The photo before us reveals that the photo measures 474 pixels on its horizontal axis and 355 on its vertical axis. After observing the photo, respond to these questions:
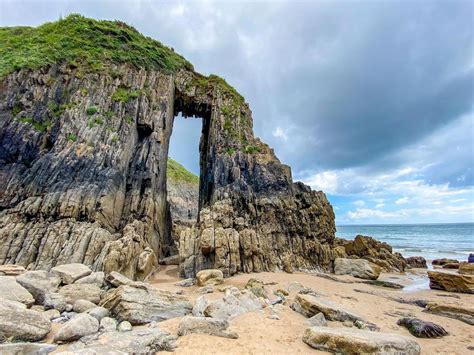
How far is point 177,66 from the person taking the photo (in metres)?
29.5

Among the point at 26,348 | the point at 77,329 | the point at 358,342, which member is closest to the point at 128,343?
the point at 77,329

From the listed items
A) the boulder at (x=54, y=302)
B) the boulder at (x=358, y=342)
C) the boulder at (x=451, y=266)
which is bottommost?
the boulder at (x=451, y=266)

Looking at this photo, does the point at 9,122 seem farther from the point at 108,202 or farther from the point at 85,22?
the point at 85,22

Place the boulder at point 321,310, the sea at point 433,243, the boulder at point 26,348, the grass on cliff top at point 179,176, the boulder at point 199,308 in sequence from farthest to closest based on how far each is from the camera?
1. the grass on cliff top at point 179,176
2. the sea at point 433,243
3. the boulder at point 321,310
4. the boulder at point 199,308
5. the boulder at point 26,348

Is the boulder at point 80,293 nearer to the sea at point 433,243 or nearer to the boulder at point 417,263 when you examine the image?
the boulder at point 417,263

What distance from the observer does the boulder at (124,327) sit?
6.56 meters

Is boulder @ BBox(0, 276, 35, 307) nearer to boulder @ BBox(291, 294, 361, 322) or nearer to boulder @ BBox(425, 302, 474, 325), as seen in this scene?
boulder @ BBox(291, 294, 361, 322)

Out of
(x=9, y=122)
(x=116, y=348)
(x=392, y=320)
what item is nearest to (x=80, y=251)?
(x=116, y=348)

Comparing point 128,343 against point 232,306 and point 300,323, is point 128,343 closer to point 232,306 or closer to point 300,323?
point 232,306

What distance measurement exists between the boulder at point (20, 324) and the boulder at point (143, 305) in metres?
1.83

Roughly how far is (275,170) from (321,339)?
19.0 meters

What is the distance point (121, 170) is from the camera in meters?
19.7

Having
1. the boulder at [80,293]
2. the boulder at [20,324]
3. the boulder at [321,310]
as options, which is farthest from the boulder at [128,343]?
the boulder at [321,310]

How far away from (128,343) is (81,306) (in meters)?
3.49
